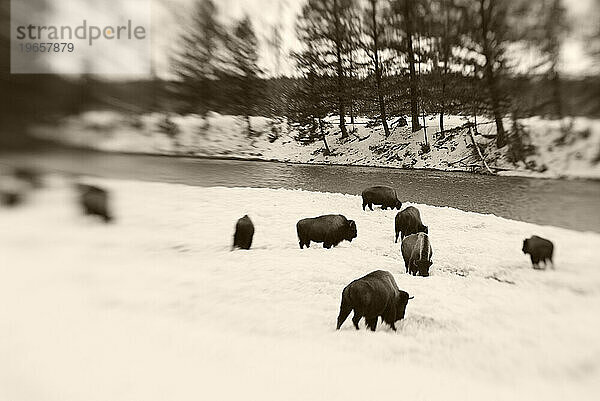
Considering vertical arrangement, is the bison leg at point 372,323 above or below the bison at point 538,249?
below

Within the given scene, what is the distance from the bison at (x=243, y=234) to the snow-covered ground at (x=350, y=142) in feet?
0.68

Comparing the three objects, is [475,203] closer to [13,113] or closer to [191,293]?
[191,293]

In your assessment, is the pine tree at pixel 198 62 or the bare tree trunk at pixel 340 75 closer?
the pine tree at pixel 198 62

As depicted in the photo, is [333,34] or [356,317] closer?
[333,34]

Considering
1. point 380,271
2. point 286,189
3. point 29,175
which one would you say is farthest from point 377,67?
point 29,175

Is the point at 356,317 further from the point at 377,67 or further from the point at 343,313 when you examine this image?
the point at 377,67

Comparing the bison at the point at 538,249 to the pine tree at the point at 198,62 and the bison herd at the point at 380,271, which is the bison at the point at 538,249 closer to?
the bison herd at the point at 380,271

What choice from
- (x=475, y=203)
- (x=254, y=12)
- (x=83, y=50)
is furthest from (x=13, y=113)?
(x=475, y=203)

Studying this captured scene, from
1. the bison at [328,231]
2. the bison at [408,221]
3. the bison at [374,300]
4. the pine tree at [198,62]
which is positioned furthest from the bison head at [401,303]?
the pine tree at [198,62]

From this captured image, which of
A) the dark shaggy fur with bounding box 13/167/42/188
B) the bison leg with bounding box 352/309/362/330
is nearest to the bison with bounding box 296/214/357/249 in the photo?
the bison leg with bounding box 352/309/362/330

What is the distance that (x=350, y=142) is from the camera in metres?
1.07

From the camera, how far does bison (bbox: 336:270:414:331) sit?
1101 mm

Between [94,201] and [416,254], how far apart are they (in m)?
1.05

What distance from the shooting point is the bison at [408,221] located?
1.29m
